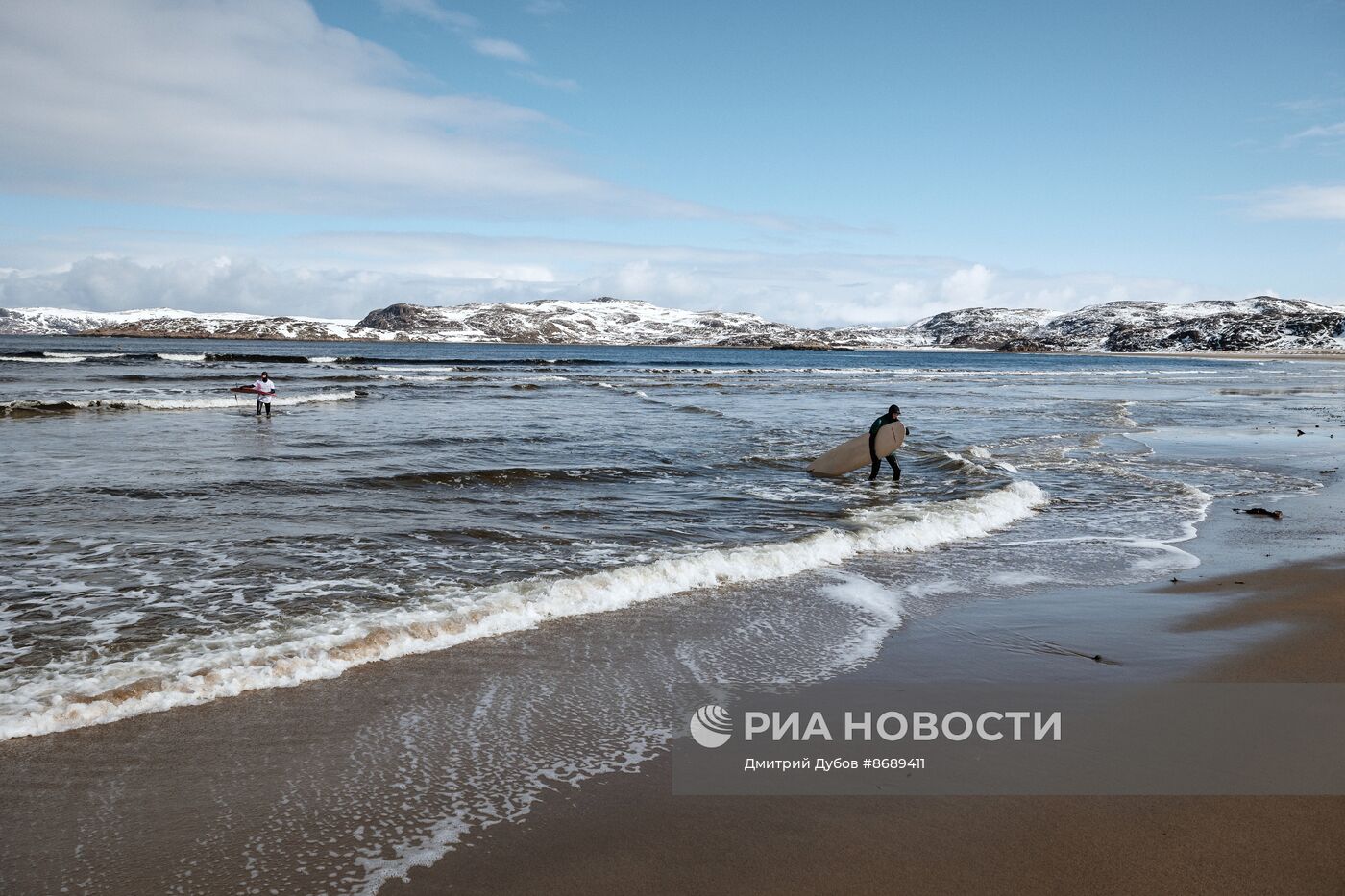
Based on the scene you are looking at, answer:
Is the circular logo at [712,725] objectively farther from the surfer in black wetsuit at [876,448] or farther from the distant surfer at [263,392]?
the distant surfer at [263,392]

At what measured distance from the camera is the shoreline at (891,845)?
12.3ft

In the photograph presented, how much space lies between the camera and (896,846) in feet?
13.3

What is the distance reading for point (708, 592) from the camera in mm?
8734

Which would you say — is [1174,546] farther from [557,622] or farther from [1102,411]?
[1102,411]

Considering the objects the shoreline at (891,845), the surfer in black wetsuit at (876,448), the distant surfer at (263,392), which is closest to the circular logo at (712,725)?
the shoreline at (891,845)

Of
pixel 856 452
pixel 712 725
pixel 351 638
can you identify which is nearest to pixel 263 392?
pixel 856 452

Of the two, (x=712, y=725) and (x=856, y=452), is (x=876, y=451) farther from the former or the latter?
(x=712, y=725)

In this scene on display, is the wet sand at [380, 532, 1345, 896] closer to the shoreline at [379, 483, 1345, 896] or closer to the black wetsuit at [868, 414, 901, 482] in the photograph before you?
the shoreline at [379, 483, 1345, 896]

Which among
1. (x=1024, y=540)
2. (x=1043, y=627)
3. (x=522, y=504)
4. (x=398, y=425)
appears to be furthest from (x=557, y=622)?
(x=398, y=425)

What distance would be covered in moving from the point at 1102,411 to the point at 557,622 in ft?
113

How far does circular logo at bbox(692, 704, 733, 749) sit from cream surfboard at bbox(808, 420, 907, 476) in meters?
12.0

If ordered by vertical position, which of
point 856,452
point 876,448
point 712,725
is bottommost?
point 712,725

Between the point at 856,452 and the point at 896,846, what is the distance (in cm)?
1378

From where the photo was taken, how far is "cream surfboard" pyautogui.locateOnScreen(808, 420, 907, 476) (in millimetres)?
16953
